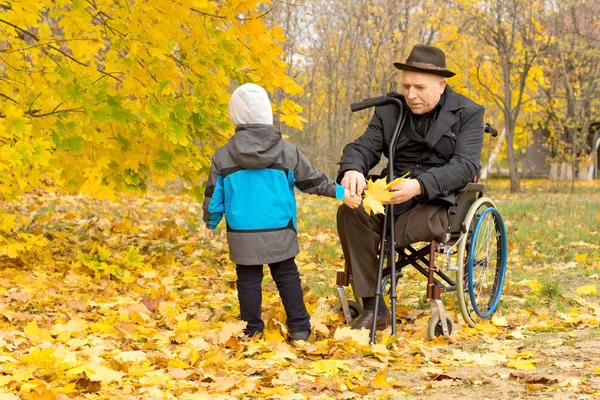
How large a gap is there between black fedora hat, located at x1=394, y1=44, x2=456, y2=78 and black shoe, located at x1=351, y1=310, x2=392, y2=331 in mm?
1213

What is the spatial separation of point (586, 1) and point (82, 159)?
14010mm

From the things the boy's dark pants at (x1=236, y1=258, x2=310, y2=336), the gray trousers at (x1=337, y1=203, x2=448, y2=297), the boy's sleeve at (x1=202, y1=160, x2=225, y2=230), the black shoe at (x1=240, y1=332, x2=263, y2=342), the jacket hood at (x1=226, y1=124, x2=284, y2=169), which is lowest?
the black shoe at (x1=240, y1=332, x2=263, y2=342)

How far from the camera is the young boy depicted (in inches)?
146

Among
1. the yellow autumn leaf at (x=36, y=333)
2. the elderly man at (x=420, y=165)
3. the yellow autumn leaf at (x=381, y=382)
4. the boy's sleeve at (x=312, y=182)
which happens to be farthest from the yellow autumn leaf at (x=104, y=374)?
the elderly man at (x=420, y=165)

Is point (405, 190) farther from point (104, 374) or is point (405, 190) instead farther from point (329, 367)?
point (104, 374)

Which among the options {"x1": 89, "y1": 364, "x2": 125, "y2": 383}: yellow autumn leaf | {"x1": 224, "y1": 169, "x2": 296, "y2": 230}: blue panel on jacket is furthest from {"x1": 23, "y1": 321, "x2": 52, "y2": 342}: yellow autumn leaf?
{"x1": 224, "y1": 169, "x2": 296, "y2": 230}: blue panel on jacket

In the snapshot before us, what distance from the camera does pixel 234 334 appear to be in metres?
3.73

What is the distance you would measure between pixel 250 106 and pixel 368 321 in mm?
1200

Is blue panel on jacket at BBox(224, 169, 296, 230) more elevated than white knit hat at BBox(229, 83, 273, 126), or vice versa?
white knit hat at BBox(229, 83, 273, 126)

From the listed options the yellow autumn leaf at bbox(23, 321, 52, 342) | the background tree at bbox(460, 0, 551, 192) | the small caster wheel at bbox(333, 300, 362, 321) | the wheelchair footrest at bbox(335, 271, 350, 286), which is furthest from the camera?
the background tree at bbox(460, 0, 551, 192)

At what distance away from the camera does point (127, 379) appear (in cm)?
304

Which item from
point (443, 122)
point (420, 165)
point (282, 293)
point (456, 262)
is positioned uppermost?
point (443, 122)

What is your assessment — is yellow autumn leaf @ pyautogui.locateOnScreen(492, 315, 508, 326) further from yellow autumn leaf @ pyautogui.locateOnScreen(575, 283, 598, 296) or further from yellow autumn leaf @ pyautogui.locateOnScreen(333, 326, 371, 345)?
yellow autumn leaf @ pyautogui.locateOnScreen(575, 283, 598, 296)

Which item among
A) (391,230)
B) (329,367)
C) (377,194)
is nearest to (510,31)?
(391,230)
